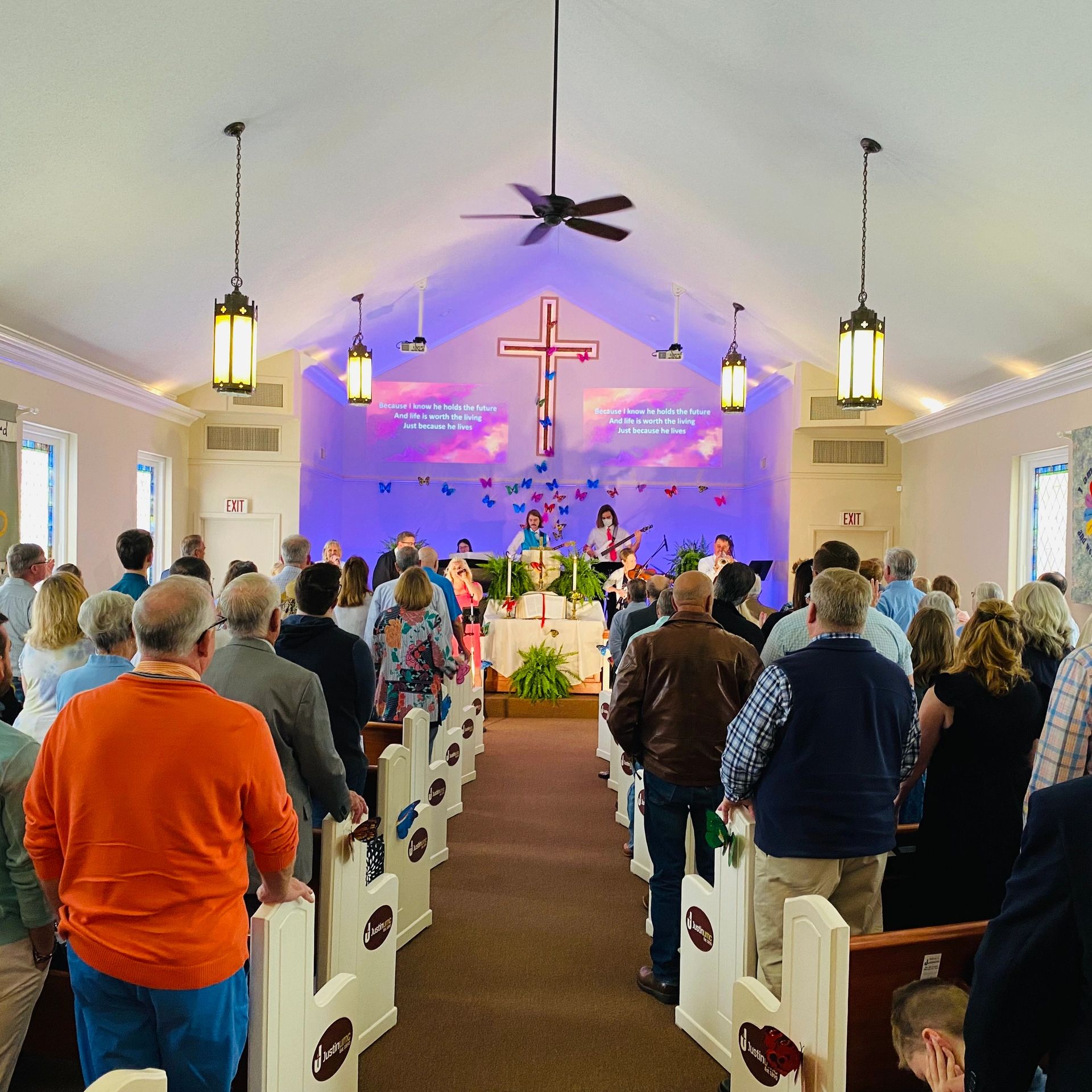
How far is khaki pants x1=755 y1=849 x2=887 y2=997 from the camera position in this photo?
7.86 ft

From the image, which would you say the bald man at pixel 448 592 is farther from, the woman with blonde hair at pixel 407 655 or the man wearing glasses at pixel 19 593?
the man wearing glasses at pixel 19 593

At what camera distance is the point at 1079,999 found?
1.04 m

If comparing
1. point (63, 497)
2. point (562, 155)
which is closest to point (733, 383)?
point (562, 155)

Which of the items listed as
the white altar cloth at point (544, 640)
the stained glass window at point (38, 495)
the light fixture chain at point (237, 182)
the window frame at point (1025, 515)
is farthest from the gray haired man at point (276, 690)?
the window frame at point (1025, 515)

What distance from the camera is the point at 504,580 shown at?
8.47 meters

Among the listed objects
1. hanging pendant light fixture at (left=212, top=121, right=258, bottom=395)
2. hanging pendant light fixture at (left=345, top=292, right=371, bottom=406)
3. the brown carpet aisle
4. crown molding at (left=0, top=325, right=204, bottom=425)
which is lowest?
the brown carpet aisle

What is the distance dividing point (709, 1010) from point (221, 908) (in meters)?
1.71

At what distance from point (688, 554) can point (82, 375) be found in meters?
6.22

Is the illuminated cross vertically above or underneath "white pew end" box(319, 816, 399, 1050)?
above

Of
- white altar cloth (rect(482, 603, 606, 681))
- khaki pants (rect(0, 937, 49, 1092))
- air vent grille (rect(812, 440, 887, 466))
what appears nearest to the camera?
khaki pants (rect(0, 937, 49, 1092))

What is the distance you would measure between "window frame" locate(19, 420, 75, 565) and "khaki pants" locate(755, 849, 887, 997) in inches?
240

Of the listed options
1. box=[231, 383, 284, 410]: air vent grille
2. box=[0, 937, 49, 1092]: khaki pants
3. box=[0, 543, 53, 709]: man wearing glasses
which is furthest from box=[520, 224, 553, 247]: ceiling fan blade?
box=[0, 937, 49, 1092]: khaki pants

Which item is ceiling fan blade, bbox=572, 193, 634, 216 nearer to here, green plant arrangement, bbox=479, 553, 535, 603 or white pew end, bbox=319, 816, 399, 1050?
green plant arrangement, bbox=479, 553, 535, 603

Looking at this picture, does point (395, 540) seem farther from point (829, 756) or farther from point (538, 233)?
point (829, 756)
